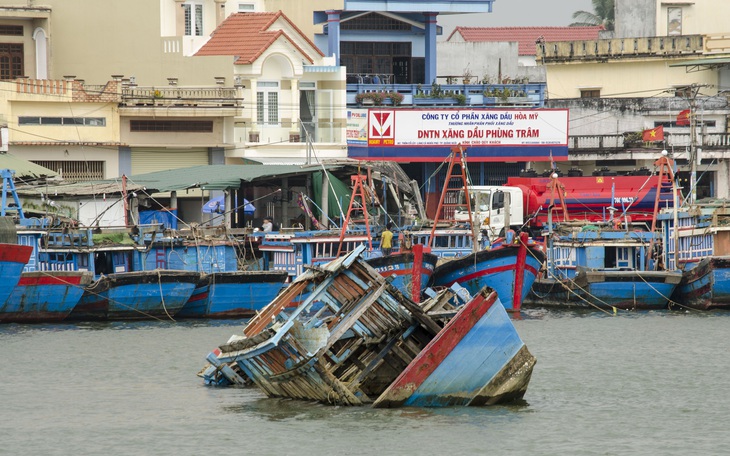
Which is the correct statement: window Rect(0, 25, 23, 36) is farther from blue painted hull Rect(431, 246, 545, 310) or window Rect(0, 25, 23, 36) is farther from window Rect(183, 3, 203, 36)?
blue painted hull Rect(431, 246, 545, 310)

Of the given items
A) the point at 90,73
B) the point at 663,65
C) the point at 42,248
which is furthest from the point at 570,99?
the point at 42,248

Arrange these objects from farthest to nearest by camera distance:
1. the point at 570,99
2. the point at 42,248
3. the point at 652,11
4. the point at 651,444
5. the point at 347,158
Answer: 1. the point at 652,11
2. the point at 570,99
3. the point at 347,158
4. the point at 42,248
5. the point at 651,444

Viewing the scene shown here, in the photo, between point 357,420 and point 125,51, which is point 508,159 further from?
point 357,420

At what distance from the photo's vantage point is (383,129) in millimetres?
57156

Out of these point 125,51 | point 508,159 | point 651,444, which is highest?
point 125,51

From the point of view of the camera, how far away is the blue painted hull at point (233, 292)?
42906mm

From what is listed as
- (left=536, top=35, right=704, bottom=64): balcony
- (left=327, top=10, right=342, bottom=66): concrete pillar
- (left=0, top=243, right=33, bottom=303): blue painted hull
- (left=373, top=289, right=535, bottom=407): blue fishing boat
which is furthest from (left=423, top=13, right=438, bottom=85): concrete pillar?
(left=373, top=289, right=535, bottom=407): blue fishing boat

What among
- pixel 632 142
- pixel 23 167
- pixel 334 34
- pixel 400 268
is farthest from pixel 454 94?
pixel 400 268

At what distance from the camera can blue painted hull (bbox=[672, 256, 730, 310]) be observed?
4381 centimetres

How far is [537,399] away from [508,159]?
3113 centimetres

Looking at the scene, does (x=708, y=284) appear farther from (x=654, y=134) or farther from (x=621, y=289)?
(x=654, y=134)

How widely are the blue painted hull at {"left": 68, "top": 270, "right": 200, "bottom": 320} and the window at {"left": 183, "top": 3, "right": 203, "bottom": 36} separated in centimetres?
2092

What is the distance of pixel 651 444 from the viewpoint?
24.7 m

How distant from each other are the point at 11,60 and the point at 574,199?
21.3 metres
